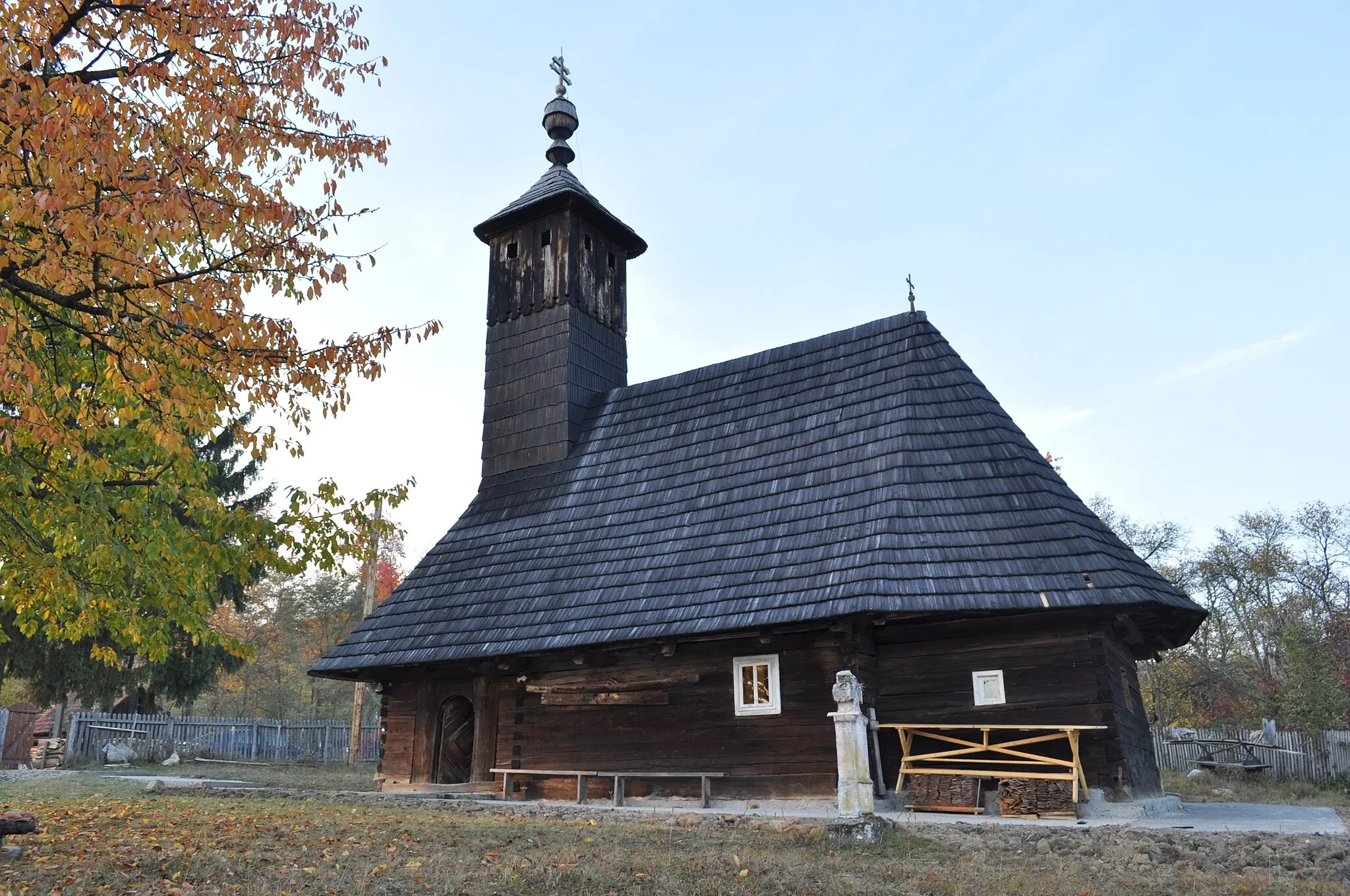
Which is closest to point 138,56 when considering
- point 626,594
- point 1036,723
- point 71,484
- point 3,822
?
point 71,484

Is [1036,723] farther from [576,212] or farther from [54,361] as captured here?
[576,212]

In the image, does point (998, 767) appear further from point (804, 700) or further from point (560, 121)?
point (560, 121)

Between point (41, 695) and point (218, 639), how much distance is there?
16274 mm

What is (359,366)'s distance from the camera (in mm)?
6941

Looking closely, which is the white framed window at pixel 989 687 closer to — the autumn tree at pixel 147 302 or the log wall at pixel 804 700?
the log wall at pixel 804 700

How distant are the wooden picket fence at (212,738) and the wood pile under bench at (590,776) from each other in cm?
1150

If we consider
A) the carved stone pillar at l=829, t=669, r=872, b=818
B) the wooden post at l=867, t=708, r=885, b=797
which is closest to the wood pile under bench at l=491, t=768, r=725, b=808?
the wooden post at l=867, t=708, r=885, b=797

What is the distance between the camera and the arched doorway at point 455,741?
13914mm

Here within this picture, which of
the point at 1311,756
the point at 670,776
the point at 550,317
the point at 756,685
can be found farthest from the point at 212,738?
the point at 1311,756

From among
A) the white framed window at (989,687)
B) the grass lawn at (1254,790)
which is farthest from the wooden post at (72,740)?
the grass lawn at (1254,790)

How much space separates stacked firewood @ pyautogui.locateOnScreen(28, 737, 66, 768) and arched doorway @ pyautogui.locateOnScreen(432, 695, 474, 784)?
963 cm

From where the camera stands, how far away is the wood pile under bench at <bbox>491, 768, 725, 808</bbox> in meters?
10.4

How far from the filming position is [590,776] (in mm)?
11438

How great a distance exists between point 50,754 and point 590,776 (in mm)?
13492
